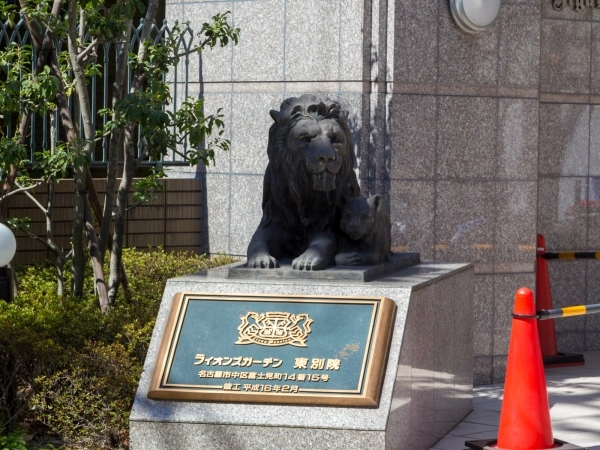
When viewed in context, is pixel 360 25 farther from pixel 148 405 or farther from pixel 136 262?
pixel 148 405

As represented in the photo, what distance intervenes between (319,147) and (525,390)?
6.51 feet

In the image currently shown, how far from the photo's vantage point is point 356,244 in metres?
7.94

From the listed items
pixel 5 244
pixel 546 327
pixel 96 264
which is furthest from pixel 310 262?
pixel 546 327

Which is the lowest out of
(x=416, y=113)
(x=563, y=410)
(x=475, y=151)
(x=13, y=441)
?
(x=563, y=410)

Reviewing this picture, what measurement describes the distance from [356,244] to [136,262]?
3809 mm

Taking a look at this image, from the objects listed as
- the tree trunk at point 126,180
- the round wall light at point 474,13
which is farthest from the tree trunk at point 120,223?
the round wall light at point 474,13

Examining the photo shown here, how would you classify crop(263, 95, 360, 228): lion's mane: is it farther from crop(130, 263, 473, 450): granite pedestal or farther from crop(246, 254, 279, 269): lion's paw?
crop(130, 263, 473, 450): granite pedestal

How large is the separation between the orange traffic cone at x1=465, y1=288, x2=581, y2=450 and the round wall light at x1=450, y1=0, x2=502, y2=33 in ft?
12.4

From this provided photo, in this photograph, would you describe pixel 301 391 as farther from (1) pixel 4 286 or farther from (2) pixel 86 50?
(2) pixel 86 50

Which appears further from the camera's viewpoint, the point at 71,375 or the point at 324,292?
the point at 71,375

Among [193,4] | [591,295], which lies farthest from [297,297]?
[591,295]

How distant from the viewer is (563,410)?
364 inches

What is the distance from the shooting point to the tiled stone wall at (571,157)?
1199 cm

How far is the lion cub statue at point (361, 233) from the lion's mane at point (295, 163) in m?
0.13
